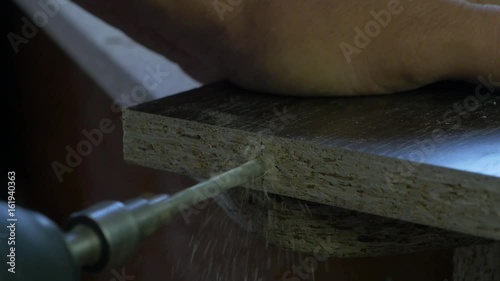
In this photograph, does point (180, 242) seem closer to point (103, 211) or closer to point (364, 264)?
point (364, 264)

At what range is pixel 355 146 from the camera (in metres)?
0.46

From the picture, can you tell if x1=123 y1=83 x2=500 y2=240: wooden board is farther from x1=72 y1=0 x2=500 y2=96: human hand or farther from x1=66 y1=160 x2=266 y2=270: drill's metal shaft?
x1=66 y1=160 x2=266 y2=270: drill's metal shaft

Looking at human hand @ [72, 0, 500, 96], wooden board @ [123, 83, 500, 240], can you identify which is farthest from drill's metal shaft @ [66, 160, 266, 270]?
human hand @ [72, 0, 500, 96]

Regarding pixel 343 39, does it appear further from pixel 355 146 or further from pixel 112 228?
pixel 112 228

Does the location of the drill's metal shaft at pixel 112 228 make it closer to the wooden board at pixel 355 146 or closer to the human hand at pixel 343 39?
the wooden board at pixel 355 146

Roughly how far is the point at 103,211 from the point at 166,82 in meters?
0.79

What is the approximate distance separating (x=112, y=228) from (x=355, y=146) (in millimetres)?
200

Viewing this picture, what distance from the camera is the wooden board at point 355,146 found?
422mm

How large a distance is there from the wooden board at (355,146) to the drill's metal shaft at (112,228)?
140 millimetres

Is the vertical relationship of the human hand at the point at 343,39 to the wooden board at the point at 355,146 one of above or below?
above

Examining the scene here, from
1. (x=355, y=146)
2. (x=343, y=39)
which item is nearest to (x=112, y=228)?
(x=355, y=146)

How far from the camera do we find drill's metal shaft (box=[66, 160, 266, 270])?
0.30 meters

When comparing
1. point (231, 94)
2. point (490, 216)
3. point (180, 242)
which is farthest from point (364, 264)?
point (490, 216)

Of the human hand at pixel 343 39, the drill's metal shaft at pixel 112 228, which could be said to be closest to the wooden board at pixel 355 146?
the human hand at pixel 343 39
